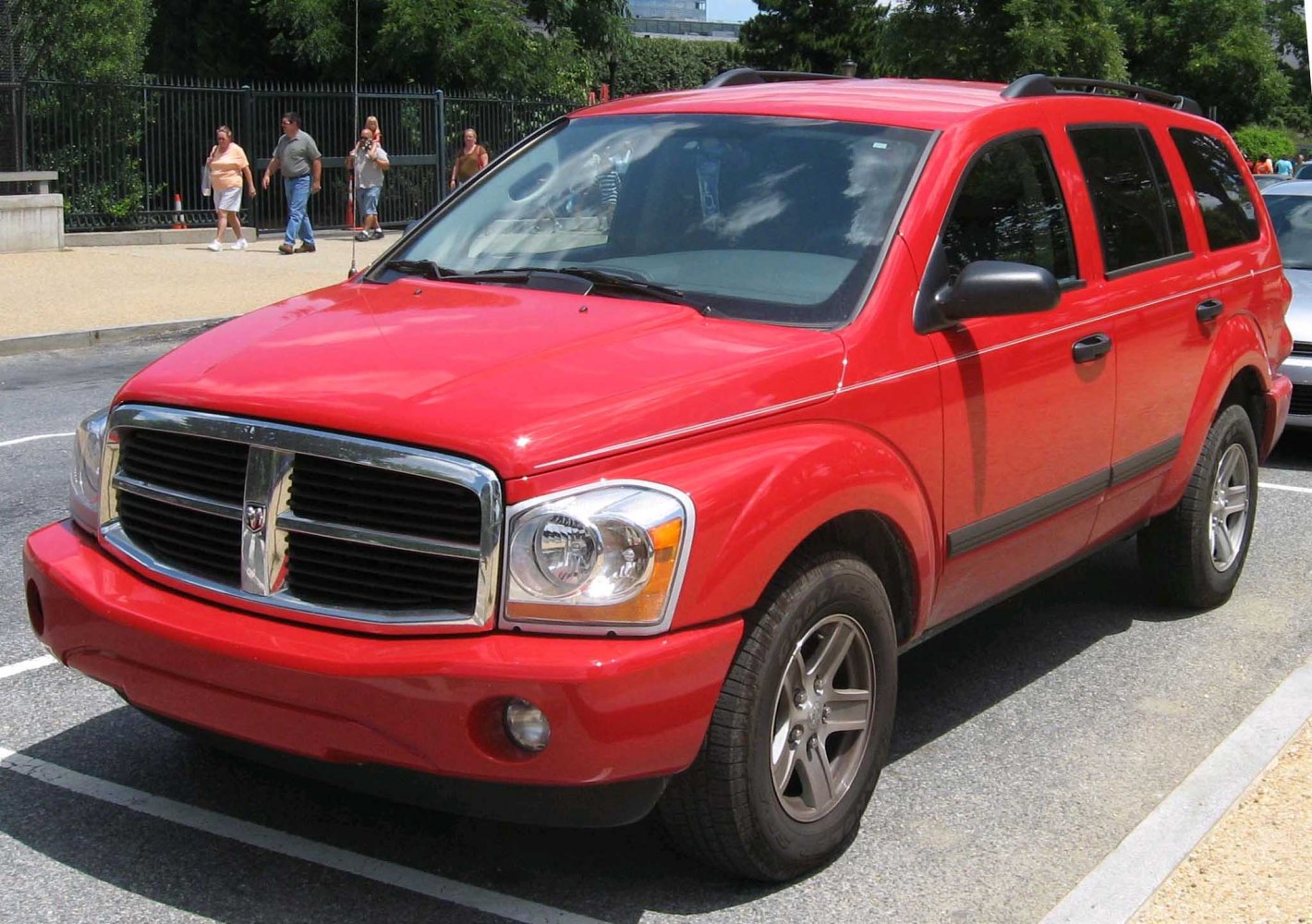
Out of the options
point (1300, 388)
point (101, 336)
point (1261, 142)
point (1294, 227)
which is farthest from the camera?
point (1261, 142)

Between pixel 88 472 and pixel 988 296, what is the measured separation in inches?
92.5

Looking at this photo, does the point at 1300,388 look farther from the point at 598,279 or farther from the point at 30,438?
the point at 30,438

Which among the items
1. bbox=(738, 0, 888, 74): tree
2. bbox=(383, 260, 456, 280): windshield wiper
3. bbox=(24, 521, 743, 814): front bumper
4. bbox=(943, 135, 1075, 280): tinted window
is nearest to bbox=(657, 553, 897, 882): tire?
bbox=(24, 521, 743, 814): front bumper

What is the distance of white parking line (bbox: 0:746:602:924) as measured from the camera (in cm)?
383

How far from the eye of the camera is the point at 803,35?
2454 inches

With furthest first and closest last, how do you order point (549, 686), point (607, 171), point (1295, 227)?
point (1295, 227) → point (607, 171) → point (549, 686)

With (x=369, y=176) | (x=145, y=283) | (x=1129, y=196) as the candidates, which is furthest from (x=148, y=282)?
(x=1129, y=196)

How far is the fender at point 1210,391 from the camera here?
589cm

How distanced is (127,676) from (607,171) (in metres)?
2.16

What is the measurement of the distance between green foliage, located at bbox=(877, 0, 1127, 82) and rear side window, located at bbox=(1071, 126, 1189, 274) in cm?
2338

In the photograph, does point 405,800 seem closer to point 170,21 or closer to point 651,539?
point 651,539

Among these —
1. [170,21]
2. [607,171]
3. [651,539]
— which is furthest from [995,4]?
[651,539]

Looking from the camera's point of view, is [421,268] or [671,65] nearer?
[421,268]

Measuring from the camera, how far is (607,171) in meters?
5.10
